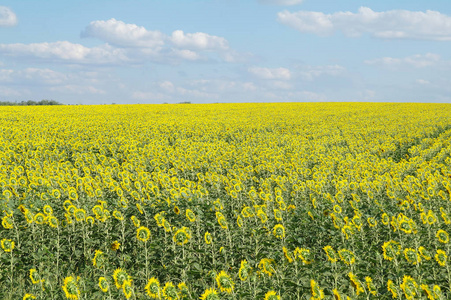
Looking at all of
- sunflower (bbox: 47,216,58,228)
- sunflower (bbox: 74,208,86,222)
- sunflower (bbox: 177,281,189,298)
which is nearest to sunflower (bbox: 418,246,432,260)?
sunflower (bbox: 177,281,189,298)

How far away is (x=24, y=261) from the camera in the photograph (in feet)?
21.8

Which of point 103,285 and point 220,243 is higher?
point 103,285

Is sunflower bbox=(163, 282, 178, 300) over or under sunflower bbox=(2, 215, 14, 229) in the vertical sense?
over

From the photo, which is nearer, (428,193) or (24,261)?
(24,261)

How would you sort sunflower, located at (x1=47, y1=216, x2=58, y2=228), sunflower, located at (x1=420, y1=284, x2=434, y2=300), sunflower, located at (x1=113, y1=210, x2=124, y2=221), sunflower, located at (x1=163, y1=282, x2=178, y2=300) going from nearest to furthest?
sunflower, located at (x1=163, y1=282, x2=178, y2=300) < sunflower, located at (x1=420, y1=284, x2=434, y2=300) < sunflower, located at (x1=47, y1=216, x2=58, y2=228) < sunflower, located at (x1=113, y1=210, x2=124, y2=221)

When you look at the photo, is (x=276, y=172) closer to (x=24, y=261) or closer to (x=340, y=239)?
(x=340, y=239)

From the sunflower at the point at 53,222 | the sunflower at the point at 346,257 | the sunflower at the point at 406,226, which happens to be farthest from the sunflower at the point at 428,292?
the sunflower at the point at 53,222

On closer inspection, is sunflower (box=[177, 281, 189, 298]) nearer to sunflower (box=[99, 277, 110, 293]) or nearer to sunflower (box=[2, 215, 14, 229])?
sunflower (box=[99, 277, 110, 293])

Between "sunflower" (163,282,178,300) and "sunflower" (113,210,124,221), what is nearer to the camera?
"sunflower" (163,282,178,300)

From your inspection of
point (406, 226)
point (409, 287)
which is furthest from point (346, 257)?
point (406, 226)

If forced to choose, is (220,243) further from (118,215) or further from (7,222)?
(7,222)

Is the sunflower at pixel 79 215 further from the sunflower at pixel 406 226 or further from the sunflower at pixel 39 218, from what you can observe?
the sunflower at pixel 406 226

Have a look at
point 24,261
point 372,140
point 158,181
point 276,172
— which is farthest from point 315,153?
point 24,261

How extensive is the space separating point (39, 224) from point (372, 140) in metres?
17.7
